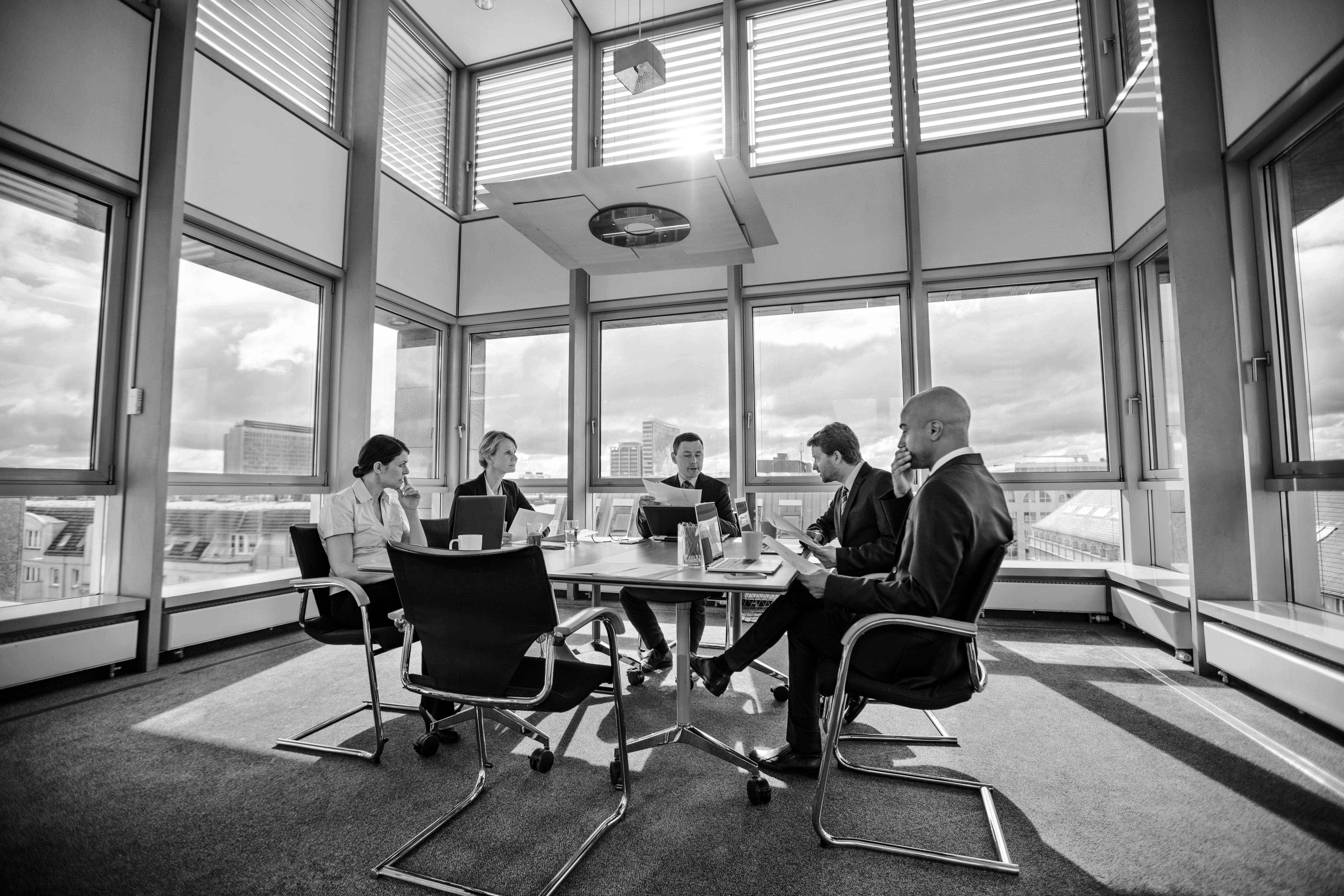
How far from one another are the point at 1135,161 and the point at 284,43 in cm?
642

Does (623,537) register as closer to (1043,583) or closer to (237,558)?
(237,558)

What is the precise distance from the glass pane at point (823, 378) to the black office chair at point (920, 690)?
3719 millimetres

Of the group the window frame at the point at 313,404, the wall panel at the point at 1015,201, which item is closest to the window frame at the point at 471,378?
the window frame at the point at 313,404

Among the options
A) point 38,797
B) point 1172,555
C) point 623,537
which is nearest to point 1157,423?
point 1172,555

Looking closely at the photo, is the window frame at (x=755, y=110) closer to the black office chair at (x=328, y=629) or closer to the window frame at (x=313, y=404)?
the window frame at (x=313, y=404)

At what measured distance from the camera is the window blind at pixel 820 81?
19.4 ft

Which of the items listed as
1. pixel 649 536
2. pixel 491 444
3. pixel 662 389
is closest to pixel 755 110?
pixel 662 389

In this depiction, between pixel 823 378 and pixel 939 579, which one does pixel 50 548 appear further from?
pixel 823 378

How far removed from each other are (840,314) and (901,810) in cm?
447

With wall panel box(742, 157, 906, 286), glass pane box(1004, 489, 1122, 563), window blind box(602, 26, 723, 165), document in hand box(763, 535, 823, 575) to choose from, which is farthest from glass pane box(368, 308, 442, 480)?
glass pane box(1004, 489, 1122, 563)

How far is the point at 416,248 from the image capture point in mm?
6230

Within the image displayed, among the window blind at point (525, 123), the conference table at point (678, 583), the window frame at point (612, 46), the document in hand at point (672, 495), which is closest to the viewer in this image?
the conference table at point (678, 583)

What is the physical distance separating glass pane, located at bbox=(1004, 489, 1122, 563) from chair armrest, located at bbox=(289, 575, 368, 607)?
15.2ft

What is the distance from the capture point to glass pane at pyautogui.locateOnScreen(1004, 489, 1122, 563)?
525 cm
